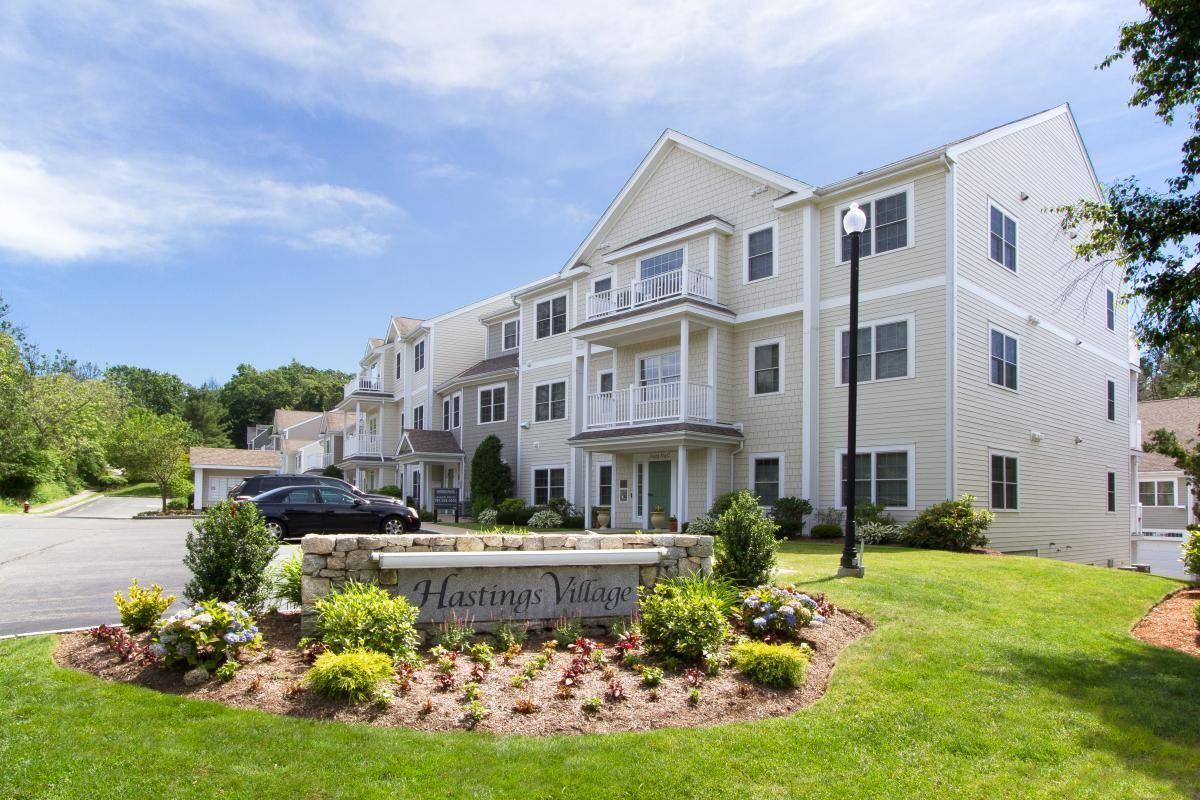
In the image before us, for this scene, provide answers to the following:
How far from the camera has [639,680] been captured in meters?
6.83

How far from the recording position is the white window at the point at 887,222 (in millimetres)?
18500

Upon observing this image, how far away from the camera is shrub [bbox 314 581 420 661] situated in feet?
22.8

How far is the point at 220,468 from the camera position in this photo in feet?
166

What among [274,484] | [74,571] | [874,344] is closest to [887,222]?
[874,344]

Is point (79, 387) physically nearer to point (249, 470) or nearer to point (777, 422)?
point (249, 470)

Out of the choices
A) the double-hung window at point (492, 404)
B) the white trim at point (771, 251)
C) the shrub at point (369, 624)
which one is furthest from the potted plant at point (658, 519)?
the shrub at point (369, 624)

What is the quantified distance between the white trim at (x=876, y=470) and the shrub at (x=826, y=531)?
29.8 inches

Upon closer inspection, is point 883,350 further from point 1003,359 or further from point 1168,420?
point 1168,420

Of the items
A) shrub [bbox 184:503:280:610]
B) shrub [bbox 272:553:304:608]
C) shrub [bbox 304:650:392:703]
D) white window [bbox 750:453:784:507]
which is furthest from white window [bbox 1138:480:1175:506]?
shrub [bbox 304:650:392:703]

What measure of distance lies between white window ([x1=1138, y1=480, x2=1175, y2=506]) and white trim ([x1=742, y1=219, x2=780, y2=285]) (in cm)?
2235

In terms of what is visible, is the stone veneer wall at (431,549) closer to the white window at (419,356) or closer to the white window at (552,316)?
the white window at (552,316)

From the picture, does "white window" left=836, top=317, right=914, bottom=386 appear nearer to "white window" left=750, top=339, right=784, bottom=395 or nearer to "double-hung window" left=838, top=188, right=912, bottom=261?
"white window" left=750, top=339, right=784, bottom=395

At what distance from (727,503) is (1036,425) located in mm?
8429

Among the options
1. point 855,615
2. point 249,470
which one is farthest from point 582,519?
point 249,470
